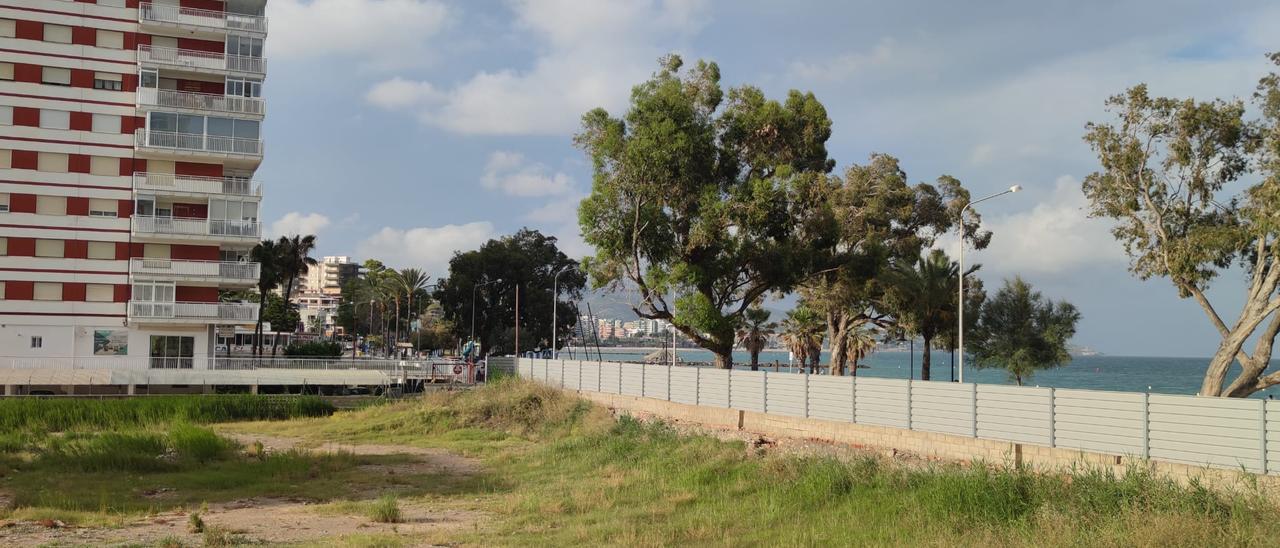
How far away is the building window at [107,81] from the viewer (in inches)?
2323

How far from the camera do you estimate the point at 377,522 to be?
20594 millimetres

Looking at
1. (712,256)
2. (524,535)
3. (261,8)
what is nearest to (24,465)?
(524,535)

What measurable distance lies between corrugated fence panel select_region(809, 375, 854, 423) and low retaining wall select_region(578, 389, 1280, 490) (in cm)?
21

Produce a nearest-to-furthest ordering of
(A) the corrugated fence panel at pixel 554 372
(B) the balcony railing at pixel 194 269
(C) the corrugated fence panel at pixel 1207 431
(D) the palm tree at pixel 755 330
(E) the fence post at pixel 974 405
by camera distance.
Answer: (C) the corrugated fence panel at pixel 1207 431, (E) the fence post at pixel 974 405, (A) the corrugated fence panel at pixel 554 372, (B) the balcony railing at pixel 194 269, (D) the palm tree at pixel 755 330

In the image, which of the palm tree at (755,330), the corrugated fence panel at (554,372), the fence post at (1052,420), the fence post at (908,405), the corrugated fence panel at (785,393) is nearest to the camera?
the fence post at (1052,420)

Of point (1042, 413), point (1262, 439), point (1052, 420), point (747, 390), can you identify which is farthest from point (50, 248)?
point (1262, 439)

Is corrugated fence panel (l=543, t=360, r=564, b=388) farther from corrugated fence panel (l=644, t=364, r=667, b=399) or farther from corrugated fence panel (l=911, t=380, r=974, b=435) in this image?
corrugated fence panel (l=911, t=380, r=974, b=435)

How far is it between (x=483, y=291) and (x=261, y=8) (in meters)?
36.9

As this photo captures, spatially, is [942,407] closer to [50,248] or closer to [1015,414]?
[1015,414]

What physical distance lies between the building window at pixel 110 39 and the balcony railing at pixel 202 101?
3058 mm

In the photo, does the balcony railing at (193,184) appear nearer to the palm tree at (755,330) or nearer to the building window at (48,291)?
the building window at (48,291)

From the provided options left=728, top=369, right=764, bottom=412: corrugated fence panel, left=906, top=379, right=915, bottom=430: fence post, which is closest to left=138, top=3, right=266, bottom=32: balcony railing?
left=728, top=369, right=764, bottom=412: corrugated fence panel

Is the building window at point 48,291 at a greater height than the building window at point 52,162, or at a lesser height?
lesser

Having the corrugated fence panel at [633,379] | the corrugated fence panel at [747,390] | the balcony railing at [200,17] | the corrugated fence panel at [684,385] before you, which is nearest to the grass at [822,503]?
the corrugated fence panel at [747,390]
